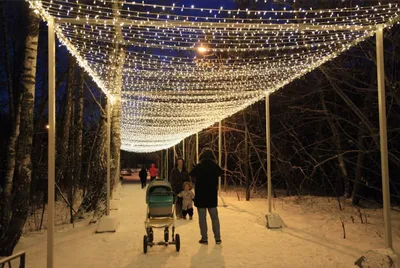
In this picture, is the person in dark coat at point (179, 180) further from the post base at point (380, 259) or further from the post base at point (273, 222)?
the post base at point (380, 259)

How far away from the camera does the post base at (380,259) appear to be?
4.23 m

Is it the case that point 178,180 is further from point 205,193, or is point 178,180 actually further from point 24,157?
point 24,157

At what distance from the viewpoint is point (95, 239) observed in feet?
20.7

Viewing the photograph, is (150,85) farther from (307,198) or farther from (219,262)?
(307,198)

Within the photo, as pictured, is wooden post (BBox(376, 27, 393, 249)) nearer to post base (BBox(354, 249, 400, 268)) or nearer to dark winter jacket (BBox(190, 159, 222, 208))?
post base (BBox(354, 249, 400, 268))

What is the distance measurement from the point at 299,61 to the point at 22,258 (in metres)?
4.84

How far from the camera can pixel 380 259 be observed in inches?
168

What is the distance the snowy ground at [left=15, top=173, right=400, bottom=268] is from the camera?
16.0ft

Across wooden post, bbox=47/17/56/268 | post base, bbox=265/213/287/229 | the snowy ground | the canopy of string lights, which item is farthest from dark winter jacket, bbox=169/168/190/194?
wooden post, bbox=47/17/56/268

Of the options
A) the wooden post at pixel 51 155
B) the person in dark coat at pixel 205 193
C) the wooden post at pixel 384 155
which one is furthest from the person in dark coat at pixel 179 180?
the wooden post at pixel 384 155

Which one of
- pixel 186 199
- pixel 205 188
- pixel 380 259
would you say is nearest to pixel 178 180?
pixel 186 199

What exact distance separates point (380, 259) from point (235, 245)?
2.18 meters

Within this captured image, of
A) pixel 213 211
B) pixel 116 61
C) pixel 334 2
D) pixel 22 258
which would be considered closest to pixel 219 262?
pixel 213 211

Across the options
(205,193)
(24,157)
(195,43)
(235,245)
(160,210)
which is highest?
(195,43)
